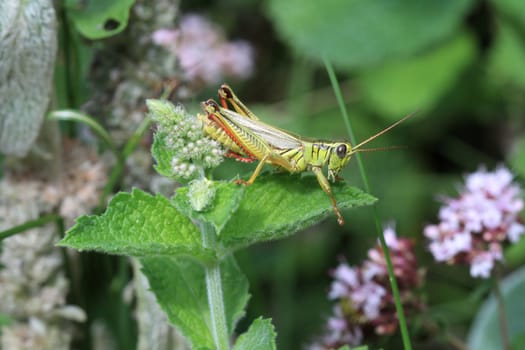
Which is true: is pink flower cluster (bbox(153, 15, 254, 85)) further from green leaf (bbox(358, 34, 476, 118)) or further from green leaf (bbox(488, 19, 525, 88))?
green leaf (bbox(488, 19, 525, 88))

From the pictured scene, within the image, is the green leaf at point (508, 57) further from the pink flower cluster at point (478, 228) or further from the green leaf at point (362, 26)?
the pink flower cluster at point (478, 228)

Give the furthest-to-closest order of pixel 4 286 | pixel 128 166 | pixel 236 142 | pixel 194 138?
pixel 128 166, pixel 4 286, pixel 236 142, pixel 194 138

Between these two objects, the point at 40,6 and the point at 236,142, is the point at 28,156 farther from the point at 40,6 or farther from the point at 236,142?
the point at 236,142

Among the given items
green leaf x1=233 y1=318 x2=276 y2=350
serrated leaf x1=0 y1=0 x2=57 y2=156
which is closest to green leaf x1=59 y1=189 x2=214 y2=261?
green leaf x1=233 y1=318 x2=276 y2=350

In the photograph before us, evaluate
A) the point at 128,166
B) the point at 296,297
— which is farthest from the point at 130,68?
the point at 296,297

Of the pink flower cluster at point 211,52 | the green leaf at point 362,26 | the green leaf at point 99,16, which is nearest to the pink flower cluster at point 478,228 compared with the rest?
the green leaf at point 99,16

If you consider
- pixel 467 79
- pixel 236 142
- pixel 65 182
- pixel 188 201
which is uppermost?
pixel 467 79
